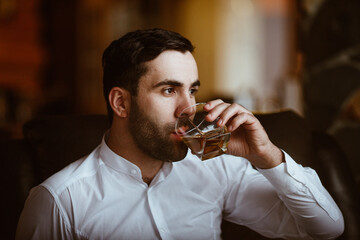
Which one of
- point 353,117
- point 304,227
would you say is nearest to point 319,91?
point 353,117

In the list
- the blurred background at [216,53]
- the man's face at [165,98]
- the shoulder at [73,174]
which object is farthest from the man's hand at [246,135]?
the blurred background at [216,53]

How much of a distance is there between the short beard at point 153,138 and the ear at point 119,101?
0.02m

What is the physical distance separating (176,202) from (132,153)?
0.21 meters

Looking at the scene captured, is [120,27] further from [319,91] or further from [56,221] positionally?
[56,221]

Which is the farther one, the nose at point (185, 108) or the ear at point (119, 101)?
the ear at point (119, 101)

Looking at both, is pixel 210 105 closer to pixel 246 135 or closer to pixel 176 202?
pixel 246 135

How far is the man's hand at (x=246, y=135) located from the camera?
3.09 feet

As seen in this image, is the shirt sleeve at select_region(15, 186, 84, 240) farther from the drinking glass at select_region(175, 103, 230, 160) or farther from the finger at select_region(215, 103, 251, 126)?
the finger at select_region(215, 103, 251, 126)

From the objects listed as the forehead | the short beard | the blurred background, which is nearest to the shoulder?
the short beard

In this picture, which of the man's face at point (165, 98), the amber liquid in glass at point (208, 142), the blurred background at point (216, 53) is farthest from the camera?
the blurred background at point (216, 53)

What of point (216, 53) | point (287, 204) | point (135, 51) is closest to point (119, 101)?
point (135, 51)

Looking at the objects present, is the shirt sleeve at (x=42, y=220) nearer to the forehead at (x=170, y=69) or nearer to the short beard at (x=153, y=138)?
the short beard at (x=153, y=138)

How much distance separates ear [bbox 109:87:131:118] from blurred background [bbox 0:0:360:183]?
102 centimetres

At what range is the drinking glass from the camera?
3.01 feet
